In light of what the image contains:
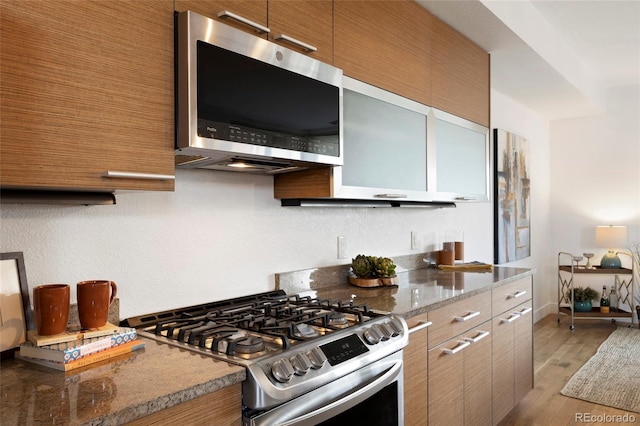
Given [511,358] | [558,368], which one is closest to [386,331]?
[511,358]

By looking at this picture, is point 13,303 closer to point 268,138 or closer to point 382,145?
point 268,138

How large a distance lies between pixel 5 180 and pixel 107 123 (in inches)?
11.4

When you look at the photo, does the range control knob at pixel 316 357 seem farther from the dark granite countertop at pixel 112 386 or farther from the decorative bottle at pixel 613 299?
the decorative bottle at pixel 613 299

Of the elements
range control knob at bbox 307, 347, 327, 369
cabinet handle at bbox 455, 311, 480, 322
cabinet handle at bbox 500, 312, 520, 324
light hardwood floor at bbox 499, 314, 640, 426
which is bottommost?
light hardwood floor at bbox 499, 314, 640, 426

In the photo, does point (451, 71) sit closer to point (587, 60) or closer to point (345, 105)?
point (345, 105)

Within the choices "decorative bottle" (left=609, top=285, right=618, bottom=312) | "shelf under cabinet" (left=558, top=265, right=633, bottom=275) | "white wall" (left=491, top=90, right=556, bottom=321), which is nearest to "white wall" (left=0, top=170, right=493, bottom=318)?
"white wall" (left=491, top=90, right=556, bottom=321)

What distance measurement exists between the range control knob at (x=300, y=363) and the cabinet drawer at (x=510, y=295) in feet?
5.40

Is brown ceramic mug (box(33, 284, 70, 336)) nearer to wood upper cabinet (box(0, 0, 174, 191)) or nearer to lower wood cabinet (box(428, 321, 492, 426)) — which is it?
wood upper cabinet (box(0, 0, 174, 191))

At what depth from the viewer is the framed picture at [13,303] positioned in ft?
4.34

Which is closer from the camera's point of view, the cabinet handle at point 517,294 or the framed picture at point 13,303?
the framed picture at point 13,303

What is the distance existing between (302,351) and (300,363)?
0.17 ft

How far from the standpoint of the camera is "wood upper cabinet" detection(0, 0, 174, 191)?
1129 mm

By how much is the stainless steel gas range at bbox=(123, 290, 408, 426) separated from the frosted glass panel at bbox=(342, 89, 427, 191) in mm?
661

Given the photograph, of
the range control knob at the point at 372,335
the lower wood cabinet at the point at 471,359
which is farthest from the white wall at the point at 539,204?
the range control knob at the point at 372,335
